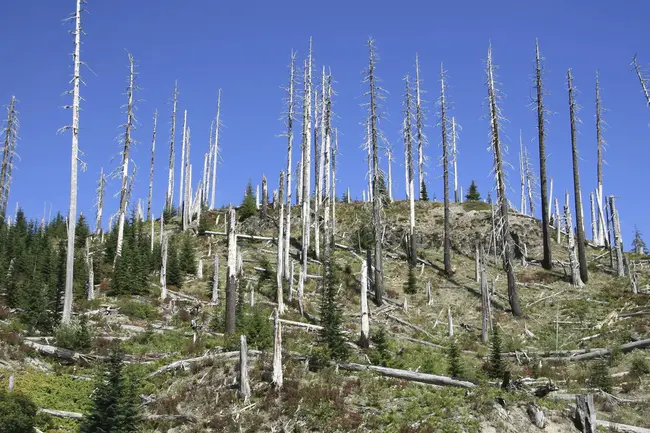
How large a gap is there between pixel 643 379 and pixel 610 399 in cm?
300

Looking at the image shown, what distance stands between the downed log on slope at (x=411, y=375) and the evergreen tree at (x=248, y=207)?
31.7 m

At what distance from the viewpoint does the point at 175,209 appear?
206ft

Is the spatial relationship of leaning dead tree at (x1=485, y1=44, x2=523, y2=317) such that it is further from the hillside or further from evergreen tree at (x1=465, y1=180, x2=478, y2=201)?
evergreen tree at (x1=465, y1=180, x2=478, y2=201)

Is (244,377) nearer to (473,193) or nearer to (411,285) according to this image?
(411,285)

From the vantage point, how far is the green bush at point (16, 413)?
14.4m

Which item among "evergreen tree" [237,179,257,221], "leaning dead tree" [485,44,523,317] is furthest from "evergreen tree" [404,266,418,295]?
"evergreen tree" [237,179,257,221]

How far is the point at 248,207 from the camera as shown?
51000 mm

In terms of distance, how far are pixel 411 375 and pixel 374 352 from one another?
10.1 ft

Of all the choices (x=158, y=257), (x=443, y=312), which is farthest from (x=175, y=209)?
(x=443, y=312)

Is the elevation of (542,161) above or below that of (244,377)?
above

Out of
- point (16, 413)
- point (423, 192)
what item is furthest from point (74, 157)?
point (423, 192)

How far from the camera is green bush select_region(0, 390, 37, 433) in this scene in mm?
14359

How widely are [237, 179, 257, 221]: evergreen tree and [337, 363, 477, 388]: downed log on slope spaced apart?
31.7 m

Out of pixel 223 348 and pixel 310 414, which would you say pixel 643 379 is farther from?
pixel 223 348
